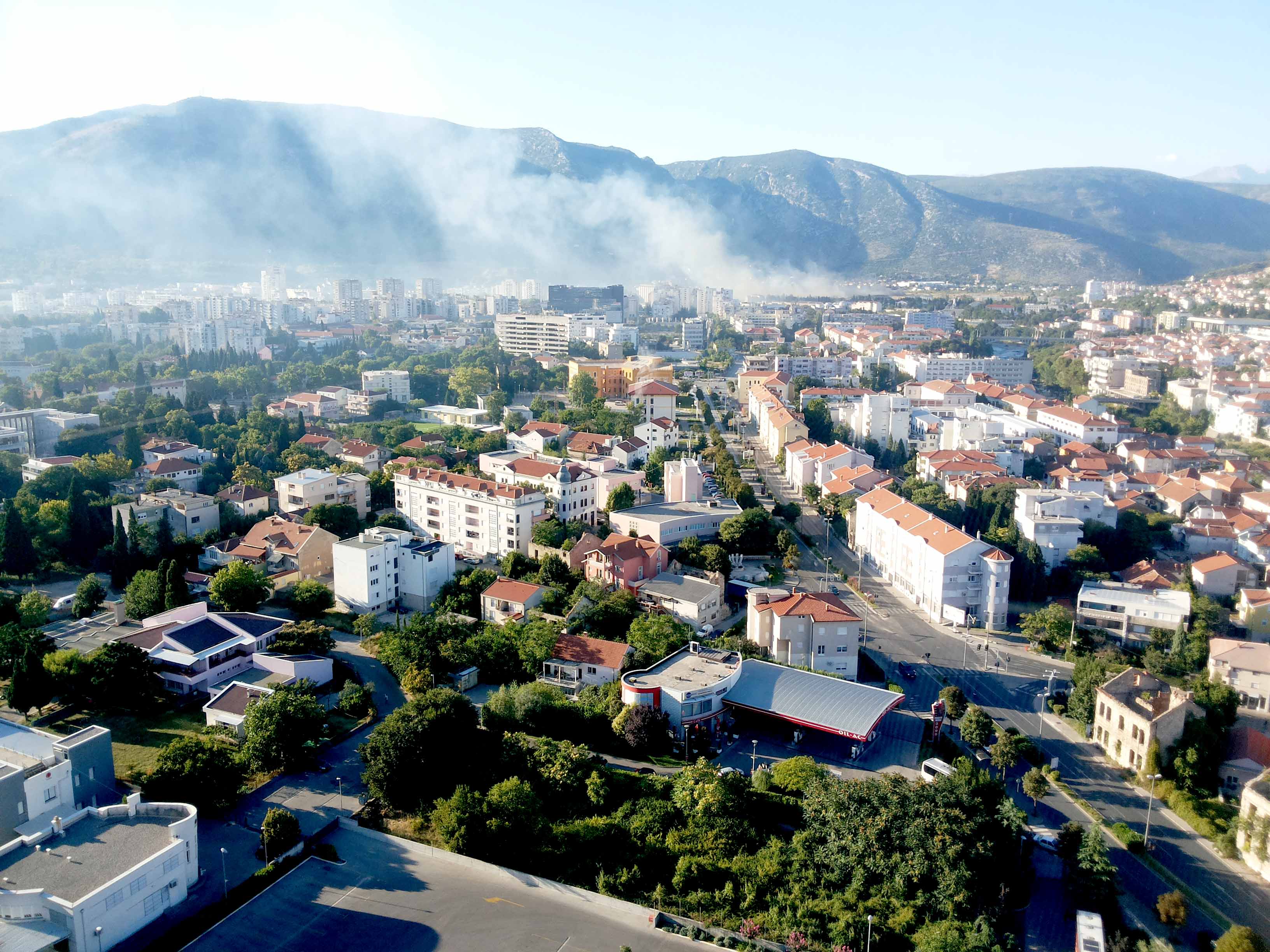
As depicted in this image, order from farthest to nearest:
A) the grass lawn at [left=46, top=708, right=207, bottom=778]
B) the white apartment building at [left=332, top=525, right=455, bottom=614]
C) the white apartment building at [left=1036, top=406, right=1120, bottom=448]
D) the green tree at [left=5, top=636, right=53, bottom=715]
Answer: the white apartment building at [left=1036, top=406, right=1120, bottom=448]
the white apartment building at [left=332, top=525, right=455, bottom=614]
the green tree at [left=5, top=636, right=53, bottom=715]
the grass lawn at [left=46, top=708, right=207, bottom=778]

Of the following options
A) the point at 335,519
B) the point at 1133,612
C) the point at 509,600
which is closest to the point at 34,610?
the point at 335,519

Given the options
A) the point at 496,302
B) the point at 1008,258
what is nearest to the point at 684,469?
the point at 496,302

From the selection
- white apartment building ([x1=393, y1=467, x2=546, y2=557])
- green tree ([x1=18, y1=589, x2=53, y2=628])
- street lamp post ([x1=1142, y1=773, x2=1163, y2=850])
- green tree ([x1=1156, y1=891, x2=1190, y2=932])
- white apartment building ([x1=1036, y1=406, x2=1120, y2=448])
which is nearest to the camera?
green tree ([x1=1156, y1=891, x2=1190, y2=932])

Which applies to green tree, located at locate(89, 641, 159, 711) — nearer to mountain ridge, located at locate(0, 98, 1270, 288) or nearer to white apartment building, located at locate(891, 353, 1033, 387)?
white apartment building, located at locate(891, 353, 1033, 387)

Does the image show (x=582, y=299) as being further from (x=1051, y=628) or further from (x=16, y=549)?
(x=1051, y=628)

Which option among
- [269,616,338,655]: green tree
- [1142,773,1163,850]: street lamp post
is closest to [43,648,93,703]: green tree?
[269,616,338,655]: green tree

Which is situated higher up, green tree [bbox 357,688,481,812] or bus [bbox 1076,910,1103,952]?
green tree [bbox 357,688,481,812]
